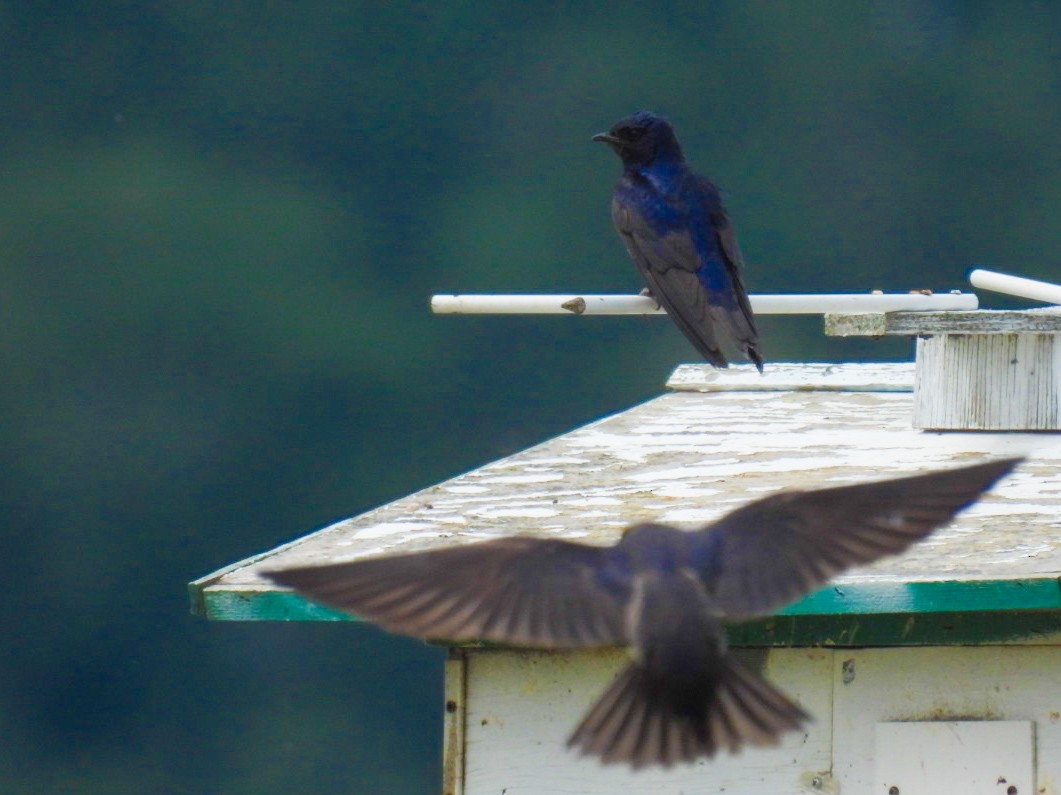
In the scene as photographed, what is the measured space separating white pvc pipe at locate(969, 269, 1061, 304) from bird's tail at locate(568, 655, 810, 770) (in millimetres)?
1145

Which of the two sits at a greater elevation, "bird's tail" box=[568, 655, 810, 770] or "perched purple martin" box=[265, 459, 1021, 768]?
"perched purple martin" box=[265, 459, 1021, 768]

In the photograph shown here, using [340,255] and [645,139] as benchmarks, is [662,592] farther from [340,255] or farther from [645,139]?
[340,255]

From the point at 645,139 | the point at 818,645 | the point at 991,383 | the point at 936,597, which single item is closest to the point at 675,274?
the point at 645,139

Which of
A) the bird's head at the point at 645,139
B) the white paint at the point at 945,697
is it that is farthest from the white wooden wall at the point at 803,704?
the bird's head at the point at 645,139

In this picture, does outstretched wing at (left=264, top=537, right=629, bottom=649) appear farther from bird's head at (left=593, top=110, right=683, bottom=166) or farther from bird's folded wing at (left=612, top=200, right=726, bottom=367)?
bird's head at (left=593, top=110, right=683, bottom=166)

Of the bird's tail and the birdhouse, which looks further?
the birdhouse

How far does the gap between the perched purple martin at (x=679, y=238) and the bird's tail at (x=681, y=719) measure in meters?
1.62

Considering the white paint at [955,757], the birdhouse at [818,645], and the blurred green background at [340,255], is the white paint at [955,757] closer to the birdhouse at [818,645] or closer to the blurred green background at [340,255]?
the birdhouse at [818,645]

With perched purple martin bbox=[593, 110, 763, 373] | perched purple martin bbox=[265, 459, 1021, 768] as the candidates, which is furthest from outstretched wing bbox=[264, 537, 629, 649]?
perched purple martin bbox=[593, 110, 763, 373]

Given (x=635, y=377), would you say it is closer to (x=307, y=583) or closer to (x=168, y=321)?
(x=168, y=321)

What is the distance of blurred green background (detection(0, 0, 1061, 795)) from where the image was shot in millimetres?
11891

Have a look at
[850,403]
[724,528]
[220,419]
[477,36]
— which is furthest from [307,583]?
[477,36]

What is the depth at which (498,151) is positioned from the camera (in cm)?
1319

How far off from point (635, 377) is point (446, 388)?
3.64 ft
